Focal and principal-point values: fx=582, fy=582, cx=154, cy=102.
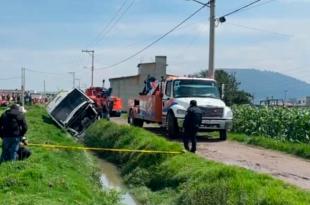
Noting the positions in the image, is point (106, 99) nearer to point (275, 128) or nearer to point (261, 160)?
point (275, 128)

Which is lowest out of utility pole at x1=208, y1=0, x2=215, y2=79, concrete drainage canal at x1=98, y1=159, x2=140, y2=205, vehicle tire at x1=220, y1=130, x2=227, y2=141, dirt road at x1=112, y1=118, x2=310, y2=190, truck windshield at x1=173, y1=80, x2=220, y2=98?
concrete drainage canal at x1=98, y1=159, x2=140, y2=205

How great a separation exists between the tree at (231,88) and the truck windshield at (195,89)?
36784 millimetres

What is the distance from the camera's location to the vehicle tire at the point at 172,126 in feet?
79.2

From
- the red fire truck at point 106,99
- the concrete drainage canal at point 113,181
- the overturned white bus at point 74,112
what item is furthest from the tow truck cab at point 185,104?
the red fire truck at point 106,99

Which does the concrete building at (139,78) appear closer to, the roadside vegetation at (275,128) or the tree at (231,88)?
the tree at (231,88)

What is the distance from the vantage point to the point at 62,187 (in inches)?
491

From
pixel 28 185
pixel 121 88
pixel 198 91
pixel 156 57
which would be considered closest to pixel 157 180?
pixel 28 185

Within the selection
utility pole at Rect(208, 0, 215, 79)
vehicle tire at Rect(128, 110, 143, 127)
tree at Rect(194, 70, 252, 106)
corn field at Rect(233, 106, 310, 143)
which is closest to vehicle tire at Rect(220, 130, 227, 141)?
corn field at Rect(233, 106, 310, 143)

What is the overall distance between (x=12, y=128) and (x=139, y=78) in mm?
52055

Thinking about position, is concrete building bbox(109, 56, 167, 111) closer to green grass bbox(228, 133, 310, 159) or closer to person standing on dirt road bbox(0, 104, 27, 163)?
green grass bbox(228, 133, 310, 159)

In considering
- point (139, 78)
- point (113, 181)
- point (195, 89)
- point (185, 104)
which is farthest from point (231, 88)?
point (113, 181)

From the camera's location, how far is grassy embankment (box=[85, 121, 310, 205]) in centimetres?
1044

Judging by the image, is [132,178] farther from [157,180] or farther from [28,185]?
[28,185]

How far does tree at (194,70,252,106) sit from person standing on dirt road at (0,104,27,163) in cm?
4773
